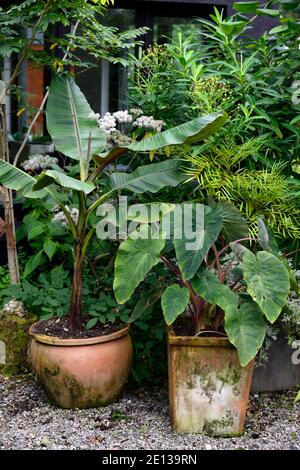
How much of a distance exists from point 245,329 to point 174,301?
1.41 feet

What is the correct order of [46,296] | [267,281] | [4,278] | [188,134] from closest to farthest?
[267,281] < [188,134] < [46,296] < [4,278]

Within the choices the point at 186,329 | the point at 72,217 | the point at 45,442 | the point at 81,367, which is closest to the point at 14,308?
the point at 72,217

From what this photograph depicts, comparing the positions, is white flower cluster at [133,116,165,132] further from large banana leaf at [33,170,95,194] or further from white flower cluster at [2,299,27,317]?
white flower cluster at [2,299,27,317]

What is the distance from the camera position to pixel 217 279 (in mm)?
3809

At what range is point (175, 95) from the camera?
191 inches

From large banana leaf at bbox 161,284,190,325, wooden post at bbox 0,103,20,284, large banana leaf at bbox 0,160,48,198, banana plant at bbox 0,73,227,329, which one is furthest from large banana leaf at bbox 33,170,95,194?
wooden post at bbox 0,103,20,284

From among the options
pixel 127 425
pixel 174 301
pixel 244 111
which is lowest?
pixel 127 425

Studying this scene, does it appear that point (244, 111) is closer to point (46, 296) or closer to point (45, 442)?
point (46, 296)

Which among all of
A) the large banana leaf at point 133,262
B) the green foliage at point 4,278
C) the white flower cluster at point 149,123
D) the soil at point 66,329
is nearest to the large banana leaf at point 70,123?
the white flower cluster at point 149,123

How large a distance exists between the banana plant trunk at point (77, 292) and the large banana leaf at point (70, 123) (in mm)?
655

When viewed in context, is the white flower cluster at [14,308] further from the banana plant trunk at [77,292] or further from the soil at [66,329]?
the banana plant trunk at [77,292]

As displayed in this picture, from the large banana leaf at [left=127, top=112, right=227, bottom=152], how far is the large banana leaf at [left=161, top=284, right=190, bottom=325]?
890 mm

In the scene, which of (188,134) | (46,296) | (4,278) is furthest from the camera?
(4,278)

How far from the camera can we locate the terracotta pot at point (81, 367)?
13.5ft
